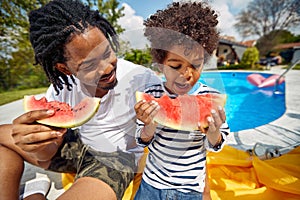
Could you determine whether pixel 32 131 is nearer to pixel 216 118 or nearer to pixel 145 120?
pixel 145 120

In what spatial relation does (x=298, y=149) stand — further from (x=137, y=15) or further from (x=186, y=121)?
(x=137, y=15)

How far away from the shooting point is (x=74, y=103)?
4.49ft

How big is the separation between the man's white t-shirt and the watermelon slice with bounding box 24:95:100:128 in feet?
0.66

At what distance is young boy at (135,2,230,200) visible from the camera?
92 cm

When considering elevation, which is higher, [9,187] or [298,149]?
[9,187]

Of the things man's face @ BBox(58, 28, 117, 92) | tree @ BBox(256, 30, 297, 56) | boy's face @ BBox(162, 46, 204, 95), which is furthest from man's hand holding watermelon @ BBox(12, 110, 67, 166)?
tree @ BBox(256, 30, 297, 56)

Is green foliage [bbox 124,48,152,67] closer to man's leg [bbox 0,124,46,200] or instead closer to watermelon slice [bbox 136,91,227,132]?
watermelon slice [bbox 136,91,227,132]

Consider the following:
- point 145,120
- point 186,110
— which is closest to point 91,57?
point 145,120

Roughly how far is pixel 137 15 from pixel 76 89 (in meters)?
0.65

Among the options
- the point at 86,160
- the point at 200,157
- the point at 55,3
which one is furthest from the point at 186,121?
the point at 55,3

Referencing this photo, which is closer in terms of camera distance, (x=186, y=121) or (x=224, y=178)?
(x=186, y=121)

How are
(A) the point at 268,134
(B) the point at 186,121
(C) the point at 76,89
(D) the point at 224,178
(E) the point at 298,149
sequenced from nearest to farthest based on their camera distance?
(B) the point at 186,121 → (C) the point at 76,89 → (D) the point at 224,178 → (E) the point at 298,149 → (A) the point at 268,134

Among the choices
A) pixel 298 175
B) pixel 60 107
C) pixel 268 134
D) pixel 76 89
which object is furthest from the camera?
pixel 268 134

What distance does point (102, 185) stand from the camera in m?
1.12
